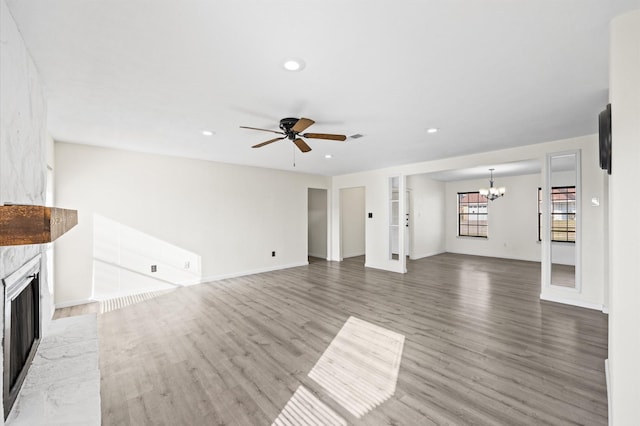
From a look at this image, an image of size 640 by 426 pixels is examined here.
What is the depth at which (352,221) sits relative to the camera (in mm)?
8492

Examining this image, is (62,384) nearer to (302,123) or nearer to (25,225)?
(25,225)

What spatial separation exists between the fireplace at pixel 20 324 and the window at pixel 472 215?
9673 millimetres

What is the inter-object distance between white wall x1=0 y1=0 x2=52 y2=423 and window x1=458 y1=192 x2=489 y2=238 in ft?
31.6

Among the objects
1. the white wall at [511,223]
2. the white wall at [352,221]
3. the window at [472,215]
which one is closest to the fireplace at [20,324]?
the white wall at [352,221]

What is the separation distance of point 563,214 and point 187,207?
21.0 feet

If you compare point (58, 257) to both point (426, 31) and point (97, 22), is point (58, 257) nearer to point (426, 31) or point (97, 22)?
point (97, 22)

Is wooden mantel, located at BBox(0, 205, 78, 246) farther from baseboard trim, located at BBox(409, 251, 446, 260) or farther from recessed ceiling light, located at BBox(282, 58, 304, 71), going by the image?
baseboard trim, located at BBox(409, 251, 446, 260)

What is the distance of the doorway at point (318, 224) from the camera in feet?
27.0

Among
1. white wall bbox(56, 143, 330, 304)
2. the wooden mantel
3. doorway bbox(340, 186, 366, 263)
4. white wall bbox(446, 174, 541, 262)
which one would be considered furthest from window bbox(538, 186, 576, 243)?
the wooden mantel

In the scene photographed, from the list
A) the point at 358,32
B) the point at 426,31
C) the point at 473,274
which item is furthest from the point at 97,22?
the point at 473,274

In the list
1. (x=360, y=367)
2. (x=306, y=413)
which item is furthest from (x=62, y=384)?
(x=360, y=367)

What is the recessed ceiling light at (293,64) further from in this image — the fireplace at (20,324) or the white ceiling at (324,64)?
the fireplace at (20,324)

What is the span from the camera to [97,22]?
5.14ft

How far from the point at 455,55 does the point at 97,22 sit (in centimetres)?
223
